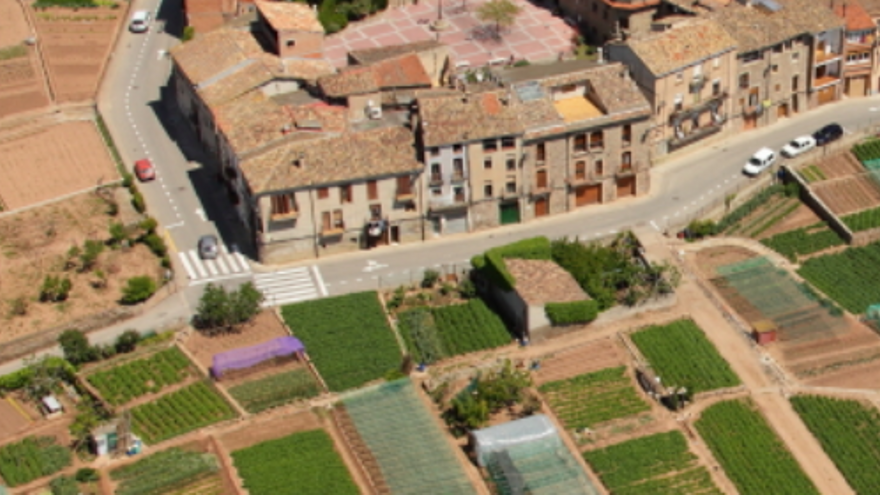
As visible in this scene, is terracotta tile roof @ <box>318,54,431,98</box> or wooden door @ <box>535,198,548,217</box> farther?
terracotta tile roof @ <box>318,54,431,98</box>

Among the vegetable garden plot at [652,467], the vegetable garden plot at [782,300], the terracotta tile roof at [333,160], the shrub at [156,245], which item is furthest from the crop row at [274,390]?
the vegetable garden plot at [782,300]

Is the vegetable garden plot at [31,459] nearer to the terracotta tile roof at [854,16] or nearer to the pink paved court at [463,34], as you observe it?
the pink paved court at [463,34]

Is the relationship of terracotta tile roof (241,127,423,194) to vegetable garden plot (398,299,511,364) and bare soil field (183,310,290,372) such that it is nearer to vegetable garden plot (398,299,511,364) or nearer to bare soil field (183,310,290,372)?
bare soil field (183,310,290,372)

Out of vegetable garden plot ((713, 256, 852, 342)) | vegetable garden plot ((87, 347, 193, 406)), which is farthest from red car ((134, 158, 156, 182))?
vegetable garden plot ((713, 256, 852, 342))

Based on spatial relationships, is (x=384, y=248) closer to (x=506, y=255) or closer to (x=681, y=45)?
(x=506, y=255)

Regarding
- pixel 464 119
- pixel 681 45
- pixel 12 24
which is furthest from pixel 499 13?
pixel 12 24

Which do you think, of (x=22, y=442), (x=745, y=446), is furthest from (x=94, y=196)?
(x=745, y=446)

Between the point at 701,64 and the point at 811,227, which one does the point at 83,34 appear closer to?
the point at 701,64

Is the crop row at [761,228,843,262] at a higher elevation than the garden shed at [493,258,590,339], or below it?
below
